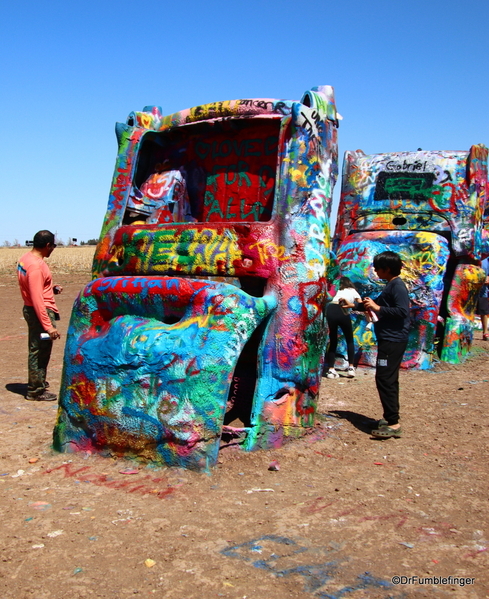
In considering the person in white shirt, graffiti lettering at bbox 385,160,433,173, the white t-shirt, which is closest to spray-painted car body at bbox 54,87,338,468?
the white t-shirt

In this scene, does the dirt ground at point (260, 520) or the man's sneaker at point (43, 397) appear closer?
the dirt ground at point (260, 520)

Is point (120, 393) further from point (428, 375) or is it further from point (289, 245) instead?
point (428, 375)

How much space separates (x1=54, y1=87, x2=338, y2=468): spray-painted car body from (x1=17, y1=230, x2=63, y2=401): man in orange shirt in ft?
3.29

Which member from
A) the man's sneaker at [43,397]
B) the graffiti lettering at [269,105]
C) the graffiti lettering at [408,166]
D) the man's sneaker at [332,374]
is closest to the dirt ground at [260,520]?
the man's sneaker at [43,397]

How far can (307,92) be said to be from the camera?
5.27 meters

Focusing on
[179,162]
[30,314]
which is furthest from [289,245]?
[30,314]

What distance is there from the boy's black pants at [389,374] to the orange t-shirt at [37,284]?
334cm

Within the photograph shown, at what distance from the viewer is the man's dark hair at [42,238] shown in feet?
21.3

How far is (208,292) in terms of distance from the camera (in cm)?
465

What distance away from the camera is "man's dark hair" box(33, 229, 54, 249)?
6505 millimetres

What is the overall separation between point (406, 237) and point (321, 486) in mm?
5444

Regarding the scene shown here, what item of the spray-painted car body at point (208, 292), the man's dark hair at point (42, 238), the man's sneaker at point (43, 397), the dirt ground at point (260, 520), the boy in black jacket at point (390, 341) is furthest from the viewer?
the man's sneaker at point (43, 397)

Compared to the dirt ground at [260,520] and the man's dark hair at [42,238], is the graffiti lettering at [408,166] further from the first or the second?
the man's dark hair at [42,238]

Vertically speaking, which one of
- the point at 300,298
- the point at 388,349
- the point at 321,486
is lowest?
the point at 321,486
